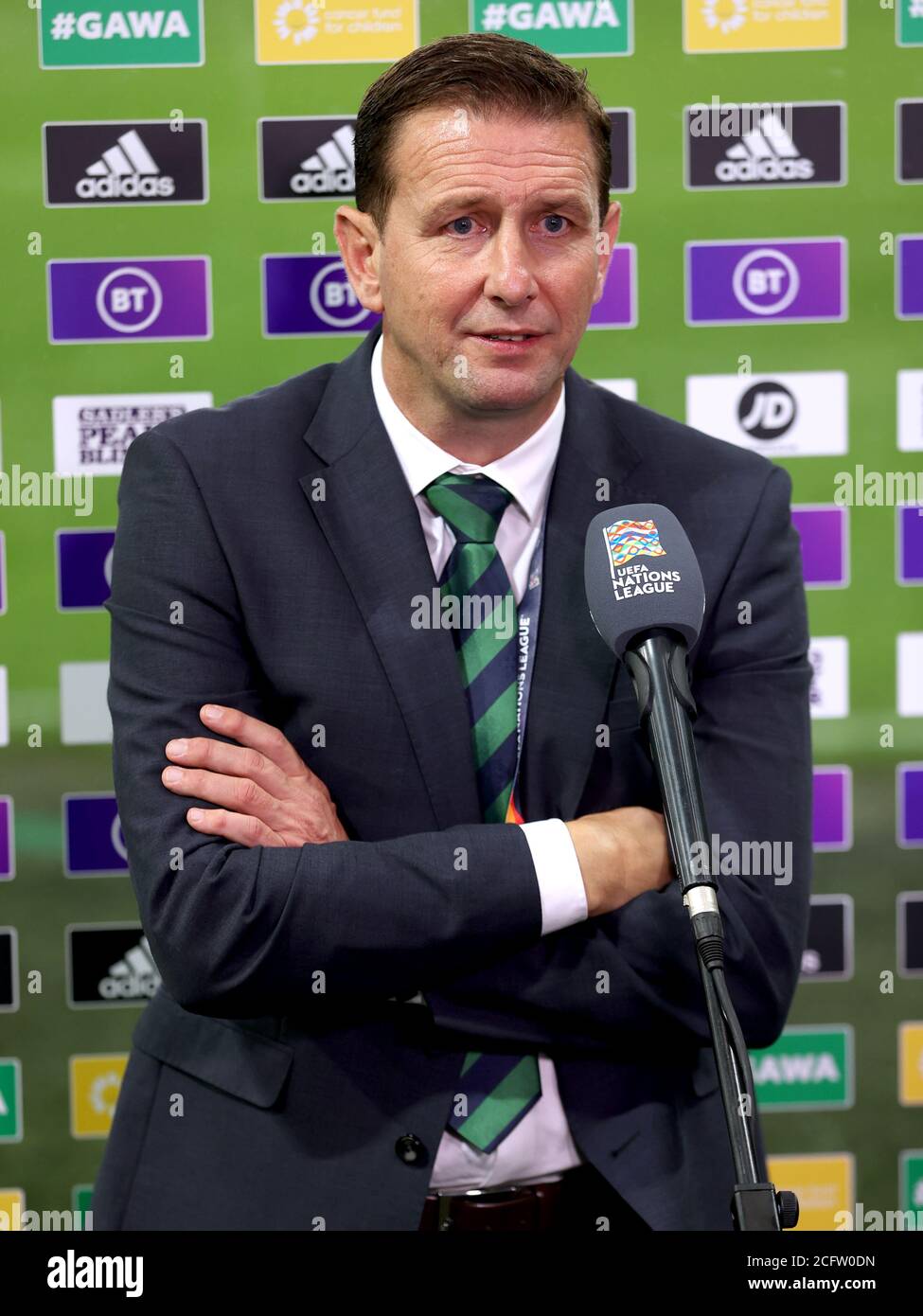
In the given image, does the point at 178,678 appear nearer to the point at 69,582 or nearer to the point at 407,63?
the point at 407,63

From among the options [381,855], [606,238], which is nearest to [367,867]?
[381,855]

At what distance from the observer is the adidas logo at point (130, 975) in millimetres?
2928

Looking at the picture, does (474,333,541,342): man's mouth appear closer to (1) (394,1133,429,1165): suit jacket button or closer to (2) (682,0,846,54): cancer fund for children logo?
(1) (394,1133,429,1165): suit jacket button

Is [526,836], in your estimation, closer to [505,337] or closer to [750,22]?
[505,337]

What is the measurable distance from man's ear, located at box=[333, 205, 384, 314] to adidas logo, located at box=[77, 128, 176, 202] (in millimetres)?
856

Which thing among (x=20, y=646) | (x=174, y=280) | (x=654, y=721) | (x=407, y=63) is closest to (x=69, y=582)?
(x=20, y=646)

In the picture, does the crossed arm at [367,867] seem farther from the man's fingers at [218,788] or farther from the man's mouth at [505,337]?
the man's mouth at [505,337]

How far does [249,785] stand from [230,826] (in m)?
0.06

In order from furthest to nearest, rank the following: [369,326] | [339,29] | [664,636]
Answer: [369,326] → [339,29] → [664,636]

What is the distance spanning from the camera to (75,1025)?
293 cm

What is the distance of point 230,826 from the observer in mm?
1743

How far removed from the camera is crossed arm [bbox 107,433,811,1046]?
1.68 meters

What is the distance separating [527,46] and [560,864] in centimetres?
109

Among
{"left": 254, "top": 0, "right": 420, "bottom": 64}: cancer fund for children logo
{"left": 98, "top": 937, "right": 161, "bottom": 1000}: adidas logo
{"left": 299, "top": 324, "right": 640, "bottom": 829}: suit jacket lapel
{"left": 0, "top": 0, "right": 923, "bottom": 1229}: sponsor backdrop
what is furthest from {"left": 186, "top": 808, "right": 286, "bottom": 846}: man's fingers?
{"left": 254, "top": 0, "right": 420, "bottom": 64}: cancer fund for children logo
